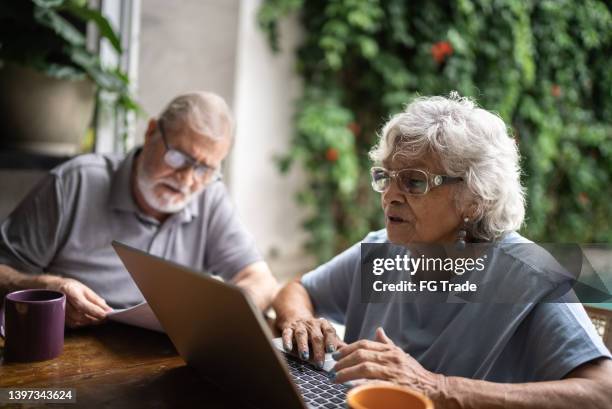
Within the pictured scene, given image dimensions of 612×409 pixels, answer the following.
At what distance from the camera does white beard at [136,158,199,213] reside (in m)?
1.74

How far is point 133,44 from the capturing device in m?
2.81

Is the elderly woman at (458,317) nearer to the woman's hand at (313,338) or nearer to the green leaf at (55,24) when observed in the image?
the woman's hand at (313,338)

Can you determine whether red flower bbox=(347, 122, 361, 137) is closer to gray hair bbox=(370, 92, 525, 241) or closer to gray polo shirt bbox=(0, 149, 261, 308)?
gray polo shirt bbox=(0, 149, 261, 308)

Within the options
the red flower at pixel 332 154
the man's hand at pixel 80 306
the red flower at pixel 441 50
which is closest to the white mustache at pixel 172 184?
the man's hand at pixel 80 306

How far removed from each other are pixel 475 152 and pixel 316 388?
63 centimetres

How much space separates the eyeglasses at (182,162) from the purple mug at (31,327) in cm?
69

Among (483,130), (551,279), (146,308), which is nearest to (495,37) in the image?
(483,130)

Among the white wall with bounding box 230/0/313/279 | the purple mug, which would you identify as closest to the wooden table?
the purple mug

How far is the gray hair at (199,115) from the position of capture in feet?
5.61

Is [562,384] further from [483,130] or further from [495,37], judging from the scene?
[495,37]

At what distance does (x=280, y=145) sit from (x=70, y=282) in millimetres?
2666

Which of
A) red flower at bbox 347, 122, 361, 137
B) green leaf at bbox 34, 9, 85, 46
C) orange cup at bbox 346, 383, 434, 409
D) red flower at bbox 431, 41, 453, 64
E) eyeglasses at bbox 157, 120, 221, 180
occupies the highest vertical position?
red flower at bbox 431, 41, 453, 64

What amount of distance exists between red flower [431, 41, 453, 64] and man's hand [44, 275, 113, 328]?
3.02m

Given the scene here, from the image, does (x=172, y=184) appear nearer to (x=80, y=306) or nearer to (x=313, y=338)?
(x=80, y=306)
